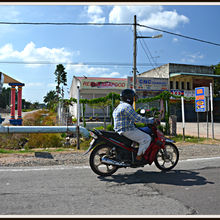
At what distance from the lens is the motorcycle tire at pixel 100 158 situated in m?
4.98

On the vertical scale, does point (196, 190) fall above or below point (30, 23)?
below

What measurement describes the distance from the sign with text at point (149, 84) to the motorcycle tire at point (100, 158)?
2530cm

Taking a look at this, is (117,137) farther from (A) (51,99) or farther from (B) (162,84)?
(A) (51,99)

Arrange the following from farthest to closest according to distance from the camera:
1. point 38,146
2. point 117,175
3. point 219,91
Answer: point 219,91 → point 38,146 → point 117,175

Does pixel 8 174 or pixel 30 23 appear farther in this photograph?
pixel 30 23

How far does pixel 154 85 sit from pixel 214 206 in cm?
2921

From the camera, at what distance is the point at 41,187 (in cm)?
430

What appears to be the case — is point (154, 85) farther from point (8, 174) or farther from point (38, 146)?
point (8, 174)

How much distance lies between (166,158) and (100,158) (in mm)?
1684

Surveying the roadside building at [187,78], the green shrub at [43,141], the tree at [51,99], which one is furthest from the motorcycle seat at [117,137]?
the tree at [51,99]

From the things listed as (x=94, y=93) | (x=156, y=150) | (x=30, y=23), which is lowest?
(x=156, y=150)

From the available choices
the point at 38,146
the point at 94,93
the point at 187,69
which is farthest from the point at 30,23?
the point at 187,69

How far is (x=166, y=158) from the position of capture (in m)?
5.60

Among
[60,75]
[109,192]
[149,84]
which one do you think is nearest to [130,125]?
[109,192]
